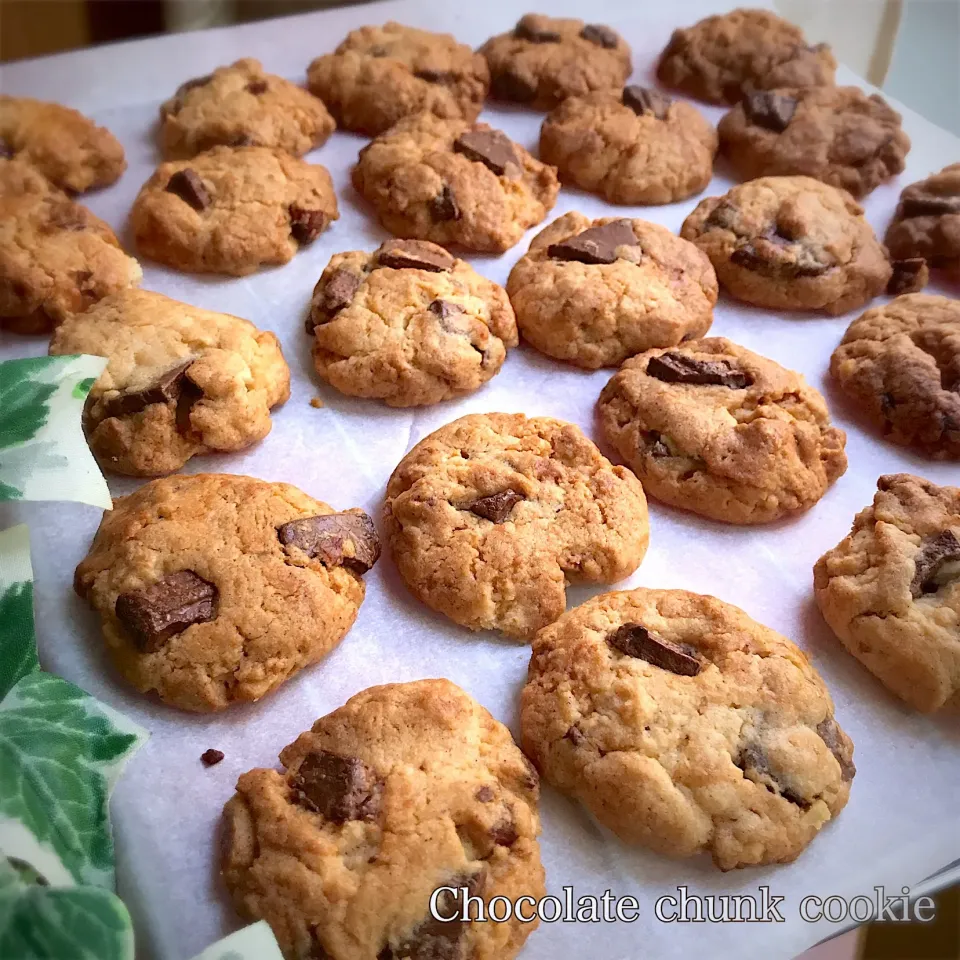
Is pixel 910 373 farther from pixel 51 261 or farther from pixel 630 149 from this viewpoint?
pixel 51 261

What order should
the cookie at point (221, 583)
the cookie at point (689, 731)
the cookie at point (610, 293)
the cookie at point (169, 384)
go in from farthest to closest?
the cookie at point (610, 293) < the cookie at point (169, 384) < the cookie at point (221, 583) < the cookie at point (689, 731)

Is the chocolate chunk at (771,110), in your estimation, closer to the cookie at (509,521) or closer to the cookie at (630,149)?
the cookie at (630,149)

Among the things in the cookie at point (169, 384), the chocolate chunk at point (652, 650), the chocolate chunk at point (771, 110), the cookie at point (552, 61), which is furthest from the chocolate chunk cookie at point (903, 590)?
the cookie at point (552, 61)

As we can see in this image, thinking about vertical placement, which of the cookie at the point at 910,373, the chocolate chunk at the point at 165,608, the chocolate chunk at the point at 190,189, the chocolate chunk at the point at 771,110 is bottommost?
the chocolate chunk at the point at 165,608

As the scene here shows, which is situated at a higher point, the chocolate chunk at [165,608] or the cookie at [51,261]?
the cookie at [51,261]

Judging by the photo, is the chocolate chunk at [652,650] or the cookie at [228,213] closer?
the chocolate chunk at [652,650]

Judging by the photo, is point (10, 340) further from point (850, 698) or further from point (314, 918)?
point (850, 698)

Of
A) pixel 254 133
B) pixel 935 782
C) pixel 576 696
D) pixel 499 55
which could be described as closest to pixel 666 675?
pixel 576 696
